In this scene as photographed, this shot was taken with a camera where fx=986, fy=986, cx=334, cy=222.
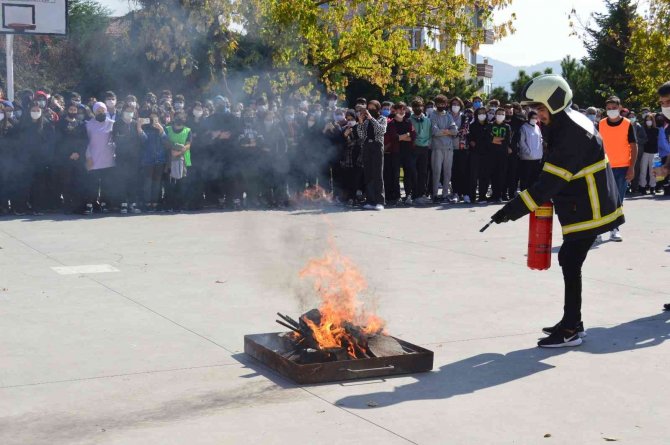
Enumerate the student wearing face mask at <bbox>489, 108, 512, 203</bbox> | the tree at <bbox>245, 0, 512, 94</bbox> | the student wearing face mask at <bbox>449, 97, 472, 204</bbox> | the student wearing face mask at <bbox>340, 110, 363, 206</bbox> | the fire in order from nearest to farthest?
the fire → the student wearing face mask at <bbox>340, 110, 363, 206</bbox> → the student wearing face mask at <bbox>489, 108, 512, 203</bbox> → the student wearing face mask at <bbox>449, 97, 472, 204</bbox> → the tree at <bbox>245, 0, 512, 94</bbox>

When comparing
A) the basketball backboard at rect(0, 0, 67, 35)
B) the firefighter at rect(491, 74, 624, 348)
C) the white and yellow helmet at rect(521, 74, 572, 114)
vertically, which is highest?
the basketball backboard at rect(0, 0, 67, 35)

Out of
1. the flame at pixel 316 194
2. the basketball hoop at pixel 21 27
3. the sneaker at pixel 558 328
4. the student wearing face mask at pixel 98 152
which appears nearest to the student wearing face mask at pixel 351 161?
the flame at pixel 316 194

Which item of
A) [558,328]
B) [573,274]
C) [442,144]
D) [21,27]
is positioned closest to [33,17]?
[21,27]

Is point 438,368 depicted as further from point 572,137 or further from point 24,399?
point 24,399

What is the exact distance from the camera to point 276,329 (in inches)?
298

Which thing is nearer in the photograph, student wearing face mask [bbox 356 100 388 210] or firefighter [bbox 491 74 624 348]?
firefighter [bbox 491 74 624 348]

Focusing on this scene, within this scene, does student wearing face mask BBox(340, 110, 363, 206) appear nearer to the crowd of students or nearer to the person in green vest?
the crowd of students

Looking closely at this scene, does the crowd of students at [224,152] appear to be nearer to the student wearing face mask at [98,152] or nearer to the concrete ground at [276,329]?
the student wearing face mask at [98,152]

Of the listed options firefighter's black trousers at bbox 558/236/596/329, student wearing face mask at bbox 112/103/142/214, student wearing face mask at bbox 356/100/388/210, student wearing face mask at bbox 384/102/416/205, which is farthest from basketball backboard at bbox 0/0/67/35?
firefighter's black trousers at bbox 558/236/596/329

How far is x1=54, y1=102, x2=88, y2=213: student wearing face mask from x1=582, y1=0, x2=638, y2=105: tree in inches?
1210

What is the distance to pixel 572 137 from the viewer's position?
276 inches

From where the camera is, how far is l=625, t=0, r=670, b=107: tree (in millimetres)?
32750

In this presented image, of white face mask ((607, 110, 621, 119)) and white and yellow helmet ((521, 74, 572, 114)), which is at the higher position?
white face mask ((607, 110, 621, 119))

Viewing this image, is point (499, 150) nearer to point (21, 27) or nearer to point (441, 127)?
point (441, 127)
